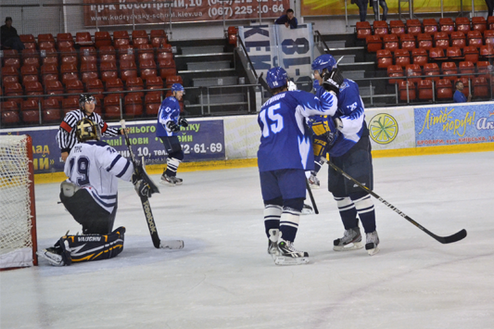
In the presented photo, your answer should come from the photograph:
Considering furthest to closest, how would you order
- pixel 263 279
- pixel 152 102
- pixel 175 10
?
pixel 175 10 < pixel 152 102 < pixel 263 279

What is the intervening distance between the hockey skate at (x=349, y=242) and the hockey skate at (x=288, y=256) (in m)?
0.48

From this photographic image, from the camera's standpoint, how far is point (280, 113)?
3.96m

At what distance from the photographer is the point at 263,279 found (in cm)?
363

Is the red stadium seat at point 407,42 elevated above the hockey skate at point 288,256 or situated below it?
A: above

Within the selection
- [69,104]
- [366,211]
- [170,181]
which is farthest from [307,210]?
[69,104]

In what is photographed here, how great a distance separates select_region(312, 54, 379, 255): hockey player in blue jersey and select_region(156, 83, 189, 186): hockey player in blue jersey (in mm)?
5208

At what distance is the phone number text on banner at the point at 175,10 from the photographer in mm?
14812

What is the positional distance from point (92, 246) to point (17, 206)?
1.85ft

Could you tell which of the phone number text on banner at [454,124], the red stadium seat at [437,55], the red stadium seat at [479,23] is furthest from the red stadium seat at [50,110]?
the red stadium seat at [479,23]

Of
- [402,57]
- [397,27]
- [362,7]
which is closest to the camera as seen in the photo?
[402,57]

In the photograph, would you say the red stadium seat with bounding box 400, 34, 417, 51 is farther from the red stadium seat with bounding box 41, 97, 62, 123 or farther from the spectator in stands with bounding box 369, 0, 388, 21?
the red stadium seat with bounding box 41, 97, 62, 123

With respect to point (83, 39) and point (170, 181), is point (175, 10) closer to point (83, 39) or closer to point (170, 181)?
point (83, 39)

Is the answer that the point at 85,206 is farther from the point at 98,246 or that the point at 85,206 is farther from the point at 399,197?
the point at 399,197

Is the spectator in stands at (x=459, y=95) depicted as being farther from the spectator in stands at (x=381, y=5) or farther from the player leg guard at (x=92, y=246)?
the player leg guard at (x=92, y=246)
